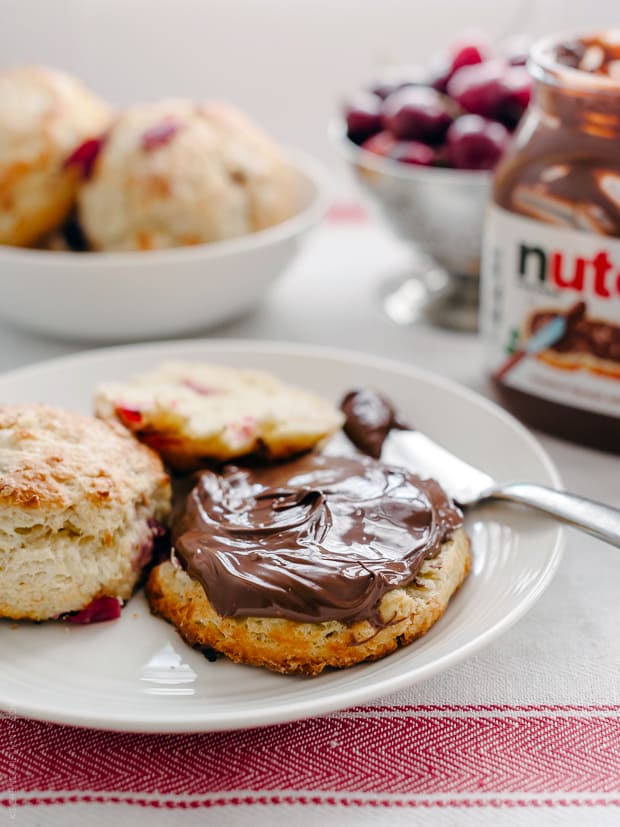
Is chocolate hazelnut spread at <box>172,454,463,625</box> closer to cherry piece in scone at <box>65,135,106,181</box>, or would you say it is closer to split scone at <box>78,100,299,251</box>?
split scone at <box>78,100,299,251</box>

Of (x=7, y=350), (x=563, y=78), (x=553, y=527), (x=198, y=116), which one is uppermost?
(x=563, y=78)

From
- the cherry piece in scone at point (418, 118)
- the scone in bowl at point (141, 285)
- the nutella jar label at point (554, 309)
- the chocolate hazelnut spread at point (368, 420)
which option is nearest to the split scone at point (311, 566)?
the chocolate hazelnut spread at point (368, 420)

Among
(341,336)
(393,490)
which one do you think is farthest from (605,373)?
(341,336)

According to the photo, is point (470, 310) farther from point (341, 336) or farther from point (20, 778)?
point (20, 778)

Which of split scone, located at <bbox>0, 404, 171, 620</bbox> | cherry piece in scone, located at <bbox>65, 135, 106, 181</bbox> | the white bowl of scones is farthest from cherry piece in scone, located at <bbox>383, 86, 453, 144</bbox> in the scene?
split scone, located at <bbox>0, 404, 171, 620</bbox>

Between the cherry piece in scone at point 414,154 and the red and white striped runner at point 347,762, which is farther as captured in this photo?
the cherry piece in scone at point 414,154

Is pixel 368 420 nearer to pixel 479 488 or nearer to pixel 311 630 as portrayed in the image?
pixel 479 488

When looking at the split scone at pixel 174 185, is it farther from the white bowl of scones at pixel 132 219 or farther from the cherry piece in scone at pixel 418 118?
the cherry piece in scone at pixel 418 118

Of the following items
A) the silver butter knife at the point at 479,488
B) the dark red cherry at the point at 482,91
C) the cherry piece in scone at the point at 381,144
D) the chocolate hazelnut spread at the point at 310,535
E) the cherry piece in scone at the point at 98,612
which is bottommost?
the cherry piece in scone at the point at 98,612
